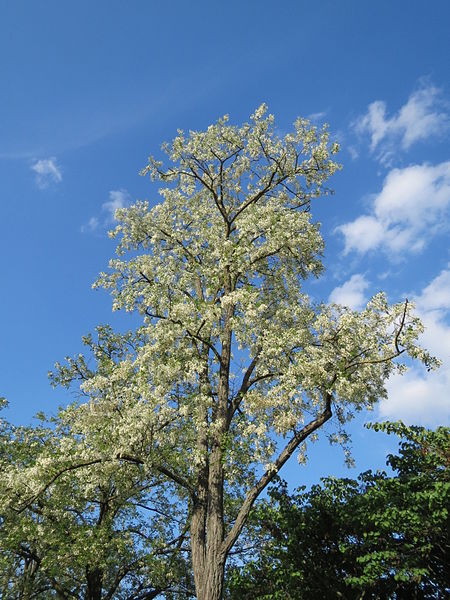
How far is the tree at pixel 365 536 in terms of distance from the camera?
12383 millimetres

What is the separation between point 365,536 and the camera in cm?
1314

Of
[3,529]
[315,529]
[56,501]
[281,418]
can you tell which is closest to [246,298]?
[281,418]

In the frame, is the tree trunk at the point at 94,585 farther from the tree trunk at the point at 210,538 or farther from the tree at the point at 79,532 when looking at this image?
the tree trunk at the point at 210,538

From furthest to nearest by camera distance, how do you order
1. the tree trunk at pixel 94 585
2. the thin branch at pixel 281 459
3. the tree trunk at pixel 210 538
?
the tree trunk at pixel 94 585 → the thin branch at pixel 281 459 → the tree trunk at pixel 210 538

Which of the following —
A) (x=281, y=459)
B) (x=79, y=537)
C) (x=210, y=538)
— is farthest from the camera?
(x=79, y=537)

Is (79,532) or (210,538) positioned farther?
(79,532)

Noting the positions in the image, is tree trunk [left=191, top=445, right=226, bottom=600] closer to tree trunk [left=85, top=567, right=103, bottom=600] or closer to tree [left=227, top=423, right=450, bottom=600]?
tree [left=227, top=423, right=450, bottom=600]

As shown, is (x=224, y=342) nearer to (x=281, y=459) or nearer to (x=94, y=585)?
(x=281, y=459)

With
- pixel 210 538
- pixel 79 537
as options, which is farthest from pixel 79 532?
pixel 210 538

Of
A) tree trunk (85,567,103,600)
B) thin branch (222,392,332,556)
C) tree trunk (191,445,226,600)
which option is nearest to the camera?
tree trunk (191,445,226,600)

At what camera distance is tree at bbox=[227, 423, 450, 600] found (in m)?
12.4

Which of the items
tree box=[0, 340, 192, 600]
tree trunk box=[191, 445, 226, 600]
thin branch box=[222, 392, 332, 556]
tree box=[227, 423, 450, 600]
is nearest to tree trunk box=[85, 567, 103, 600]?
tree box=[0, 340, 192, 600]

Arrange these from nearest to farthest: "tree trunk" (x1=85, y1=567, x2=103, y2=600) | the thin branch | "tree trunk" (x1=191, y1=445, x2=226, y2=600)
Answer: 1. "tree trunk" (x1=191, y1=445, x2=226, y2=600)
2. the thin branch
3. "tree trunk" (x1=85, y1=567, x2=103, y2=600)

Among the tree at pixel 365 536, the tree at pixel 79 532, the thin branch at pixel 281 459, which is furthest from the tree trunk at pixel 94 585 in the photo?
the thin branch at pixel 281 459
